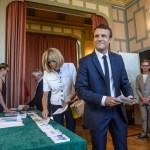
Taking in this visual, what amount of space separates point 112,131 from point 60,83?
75 centimetres

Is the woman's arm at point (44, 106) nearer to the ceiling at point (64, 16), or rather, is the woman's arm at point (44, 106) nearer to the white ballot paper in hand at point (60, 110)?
the white ballot paper in hand at point (60, 110)

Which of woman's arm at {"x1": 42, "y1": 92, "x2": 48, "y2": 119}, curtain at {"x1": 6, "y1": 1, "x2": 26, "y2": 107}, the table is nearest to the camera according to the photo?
the table

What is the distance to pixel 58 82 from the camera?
6.35 ft

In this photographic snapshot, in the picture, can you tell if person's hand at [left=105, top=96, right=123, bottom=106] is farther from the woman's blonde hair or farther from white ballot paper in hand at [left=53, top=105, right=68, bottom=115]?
the woman's blonde hair

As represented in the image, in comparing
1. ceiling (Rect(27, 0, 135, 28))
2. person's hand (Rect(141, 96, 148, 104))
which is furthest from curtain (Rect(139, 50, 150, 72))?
ceiling (Rect(27, 0, 135, 28))

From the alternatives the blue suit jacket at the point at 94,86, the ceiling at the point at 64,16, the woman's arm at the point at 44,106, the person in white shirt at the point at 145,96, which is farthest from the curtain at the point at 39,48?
the blue suit jacket at the point at 94,86

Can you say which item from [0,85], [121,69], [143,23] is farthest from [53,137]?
[143,23]

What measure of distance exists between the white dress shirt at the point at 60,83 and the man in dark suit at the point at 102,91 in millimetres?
528

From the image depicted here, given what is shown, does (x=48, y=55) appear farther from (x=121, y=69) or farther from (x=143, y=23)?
(x=143, y=23)

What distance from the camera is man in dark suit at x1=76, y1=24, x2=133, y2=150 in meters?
1.32

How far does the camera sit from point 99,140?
1.31m

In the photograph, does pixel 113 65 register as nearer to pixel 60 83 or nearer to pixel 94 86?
pixel 94 86

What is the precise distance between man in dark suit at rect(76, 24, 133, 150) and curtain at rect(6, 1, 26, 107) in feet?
8.75

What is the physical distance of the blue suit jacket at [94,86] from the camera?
1.33 metres
